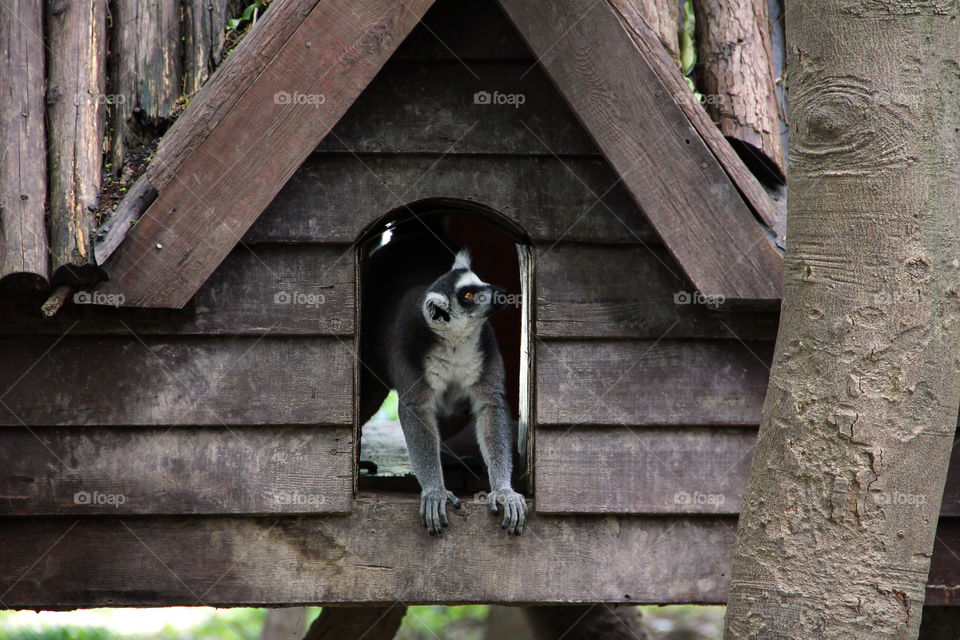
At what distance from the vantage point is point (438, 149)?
130 inches

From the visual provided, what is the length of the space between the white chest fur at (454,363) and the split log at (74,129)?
4.91ft

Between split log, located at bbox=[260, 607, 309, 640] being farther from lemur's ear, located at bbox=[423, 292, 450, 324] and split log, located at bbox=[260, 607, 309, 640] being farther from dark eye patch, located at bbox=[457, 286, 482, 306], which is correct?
dark eye patch, located at bbox=[457, 286, 482, 306]

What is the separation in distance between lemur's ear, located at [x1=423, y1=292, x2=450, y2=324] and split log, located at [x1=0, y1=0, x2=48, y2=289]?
1.54m

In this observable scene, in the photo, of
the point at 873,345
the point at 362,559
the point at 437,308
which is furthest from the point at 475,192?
the point at 873,345

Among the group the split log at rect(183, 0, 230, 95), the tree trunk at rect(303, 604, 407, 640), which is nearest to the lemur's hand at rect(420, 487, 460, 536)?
the tree trunk at rect(303, 604, 407, 640)

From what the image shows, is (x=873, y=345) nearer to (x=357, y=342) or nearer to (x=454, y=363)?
(x=357, y=342)

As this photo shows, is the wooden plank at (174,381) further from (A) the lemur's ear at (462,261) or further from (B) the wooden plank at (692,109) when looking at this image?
(B) the wooden plank at (692,109)

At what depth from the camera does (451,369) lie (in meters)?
3.91

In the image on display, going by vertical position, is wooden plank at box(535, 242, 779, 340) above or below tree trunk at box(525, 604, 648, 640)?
above

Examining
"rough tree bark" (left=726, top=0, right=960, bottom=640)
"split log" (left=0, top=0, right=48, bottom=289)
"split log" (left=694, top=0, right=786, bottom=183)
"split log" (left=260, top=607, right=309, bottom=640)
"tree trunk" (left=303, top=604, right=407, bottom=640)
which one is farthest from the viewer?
"split log" (left=260, top=607, right=309, bottom=640)

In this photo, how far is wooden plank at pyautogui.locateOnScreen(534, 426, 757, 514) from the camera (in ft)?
10.9

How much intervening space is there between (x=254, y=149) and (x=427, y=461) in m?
1.44

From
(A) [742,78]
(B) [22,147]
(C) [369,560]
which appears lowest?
(C) [369,560]

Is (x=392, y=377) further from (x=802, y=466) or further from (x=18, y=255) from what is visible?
(x=802, y=466)
